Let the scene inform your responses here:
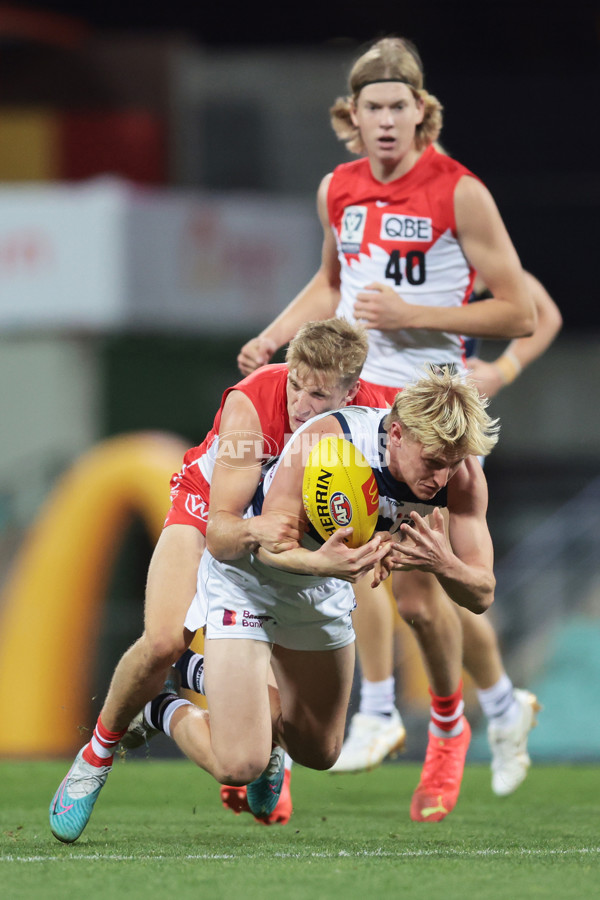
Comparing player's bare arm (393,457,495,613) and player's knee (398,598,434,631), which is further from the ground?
player's bare arm (393,457,495,613)

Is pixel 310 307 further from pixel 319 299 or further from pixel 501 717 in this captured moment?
pixel 501 717

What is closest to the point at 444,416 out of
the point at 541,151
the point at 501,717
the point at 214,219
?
the point at 501,717

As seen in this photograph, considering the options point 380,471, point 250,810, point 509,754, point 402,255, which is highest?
point 402,255

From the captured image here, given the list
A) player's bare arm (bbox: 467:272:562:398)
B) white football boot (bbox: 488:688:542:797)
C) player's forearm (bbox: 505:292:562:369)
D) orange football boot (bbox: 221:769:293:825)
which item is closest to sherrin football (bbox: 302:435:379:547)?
orange football boot (bbox: 221:769:293:825)

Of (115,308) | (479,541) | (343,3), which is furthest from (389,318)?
(343,3)

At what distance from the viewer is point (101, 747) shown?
505cm

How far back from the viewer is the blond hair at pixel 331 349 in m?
4.64

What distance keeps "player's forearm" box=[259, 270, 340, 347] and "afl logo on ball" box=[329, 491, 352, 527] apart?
147 centimetres

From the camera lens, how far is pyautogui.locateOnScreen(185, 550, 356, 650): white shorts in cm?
490

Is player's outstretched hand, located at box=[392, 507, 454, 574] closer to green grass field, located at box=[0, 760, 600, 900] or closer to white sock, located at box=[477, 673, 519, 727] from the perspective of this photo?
green grass field, located at box=[0, 760, 600, 900]

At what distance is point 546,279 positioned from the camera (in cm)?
1609

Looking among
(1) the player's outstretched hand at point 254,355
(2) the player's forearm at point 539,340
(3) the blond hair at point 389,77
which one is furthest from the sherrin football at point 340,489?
(2) the player's forearm at point 539,340

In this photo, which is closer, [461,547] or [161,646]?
[461,547]

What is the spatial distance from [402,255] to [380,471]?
143cm
